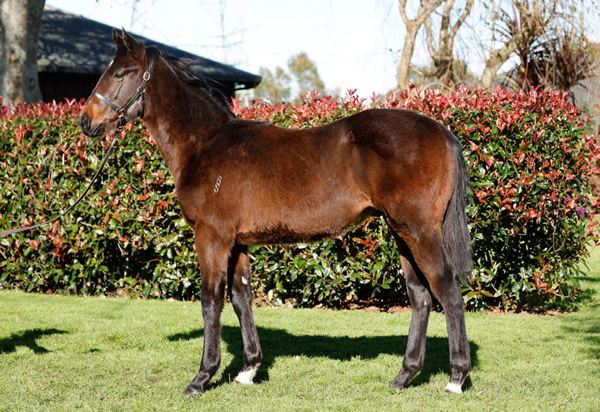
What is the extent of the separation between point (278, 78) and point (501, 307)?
245 feet

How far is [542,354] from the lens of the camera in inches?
219

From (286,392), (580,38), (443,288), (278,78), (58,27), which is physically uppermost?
(278,78)

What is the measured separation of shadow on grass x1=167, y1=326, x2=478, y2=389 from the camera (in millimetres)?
5152

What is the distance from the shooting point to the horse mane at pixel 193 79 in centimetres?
486

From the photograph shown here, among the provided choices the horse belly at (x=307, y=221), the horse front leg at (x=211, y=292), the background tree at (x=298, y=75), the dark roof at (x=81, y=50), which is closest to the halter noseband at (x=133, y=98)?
the horse front leg at (x=211, y=292)

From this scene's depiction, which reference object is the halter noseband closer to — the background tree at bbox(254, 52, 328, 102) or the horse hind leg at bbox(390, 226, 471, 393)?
the horse hind leg at bbox(390, 226, 471, 393)

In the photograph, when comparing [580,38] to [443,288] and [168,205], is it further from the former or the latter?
[443,288]

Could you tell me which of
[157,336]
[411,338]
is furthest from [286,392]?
[157,336]

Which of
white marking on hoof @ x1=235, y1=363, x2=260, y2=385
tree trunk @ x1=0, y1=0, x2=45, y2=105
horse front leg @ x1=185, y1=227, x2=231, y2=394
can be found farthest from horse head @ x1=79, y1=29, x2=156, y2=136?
tree trunk @ x1=0, y1=0, x2=45, y2=105

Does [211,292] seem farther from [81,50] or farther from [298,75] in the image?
[298,75]

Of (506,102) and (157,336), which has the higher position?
(506,102)

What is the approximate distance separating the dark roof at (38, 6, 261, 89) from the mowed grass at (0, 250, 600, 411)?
32.2 ft

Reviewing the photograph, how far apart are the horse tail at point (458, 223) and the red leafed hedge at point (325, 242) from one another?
260cm

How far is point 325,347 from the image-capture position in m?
5.88
